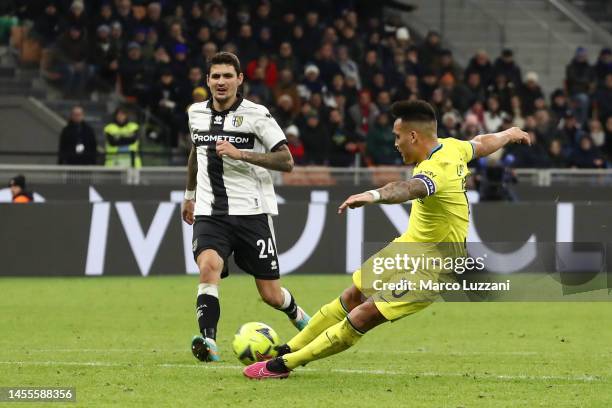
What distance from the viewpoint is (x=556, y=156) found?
2580 cm

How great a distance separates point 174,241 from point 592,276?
5817 mm

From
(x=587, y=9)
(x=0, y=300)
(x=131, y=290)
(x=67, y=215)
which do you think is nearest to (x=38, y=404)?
(x=0, y=300)

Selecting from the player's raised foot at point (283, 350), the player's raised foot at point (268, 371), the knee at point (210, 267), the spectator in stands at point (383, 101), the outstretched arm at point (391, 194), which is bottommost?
the player's raised foot at point (268, 371)

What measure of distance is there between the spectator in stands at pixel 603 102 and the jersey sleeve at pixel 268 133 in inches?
706

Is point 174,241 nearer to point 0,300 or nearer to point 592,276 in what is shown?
point 0,300

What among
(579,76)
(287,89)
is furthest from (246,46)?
(579,76)

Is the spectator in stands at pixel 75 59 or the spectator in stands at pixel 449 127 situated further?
the spectator in stands at pixel 449 127

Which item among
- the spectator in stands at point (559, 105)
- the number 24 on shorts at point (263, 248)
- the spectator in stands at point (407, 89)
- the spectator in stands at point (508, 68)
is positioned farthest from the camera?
the spectator in stands at point (508, 68)

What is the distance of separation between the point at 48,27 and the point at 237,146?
584 inches

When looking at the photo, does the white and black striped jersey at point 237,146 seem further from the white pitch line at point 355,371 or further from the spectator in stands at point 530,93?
the spectator in stands at point 530,93

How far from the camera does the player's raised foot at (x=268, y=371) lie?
919cm

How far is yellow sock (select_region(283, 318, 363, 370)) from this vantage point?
8945 millimetres

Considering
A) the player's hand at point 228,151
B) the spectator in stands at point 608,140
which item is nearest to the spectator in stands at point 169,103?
the spectator in stands at point 608,140

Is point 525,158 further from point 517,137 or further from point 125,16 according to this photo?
point 517,137
